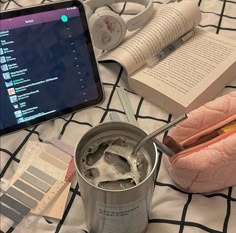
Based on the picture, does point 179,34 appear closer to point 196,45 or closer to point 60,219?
point 196,45

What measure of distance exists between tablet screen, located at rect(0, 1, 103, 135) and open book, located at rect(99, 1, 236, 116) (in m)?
0.07

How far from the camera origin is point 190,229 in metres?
0.43

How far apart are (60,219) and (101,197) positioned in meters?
0.12

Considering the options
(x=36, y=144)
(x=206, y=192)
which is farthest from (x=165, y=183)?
(x=36, y=144)

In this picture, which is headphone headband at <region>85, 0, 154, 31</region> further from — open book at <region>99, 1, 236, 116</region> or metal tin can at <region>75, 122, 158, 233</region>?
metal tin can at <region>75, 122, 158, 233</region>

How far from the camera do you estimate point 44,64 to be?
51 centimetres

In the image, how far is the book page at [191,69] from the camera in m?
0.54

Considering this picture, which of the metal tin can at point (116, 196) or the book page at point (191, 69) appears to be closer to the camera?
the metal tin can at point (116, 196)

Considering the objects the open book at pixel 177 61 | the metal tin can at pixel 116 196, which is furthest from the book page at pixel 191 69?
the metal tin can at pixel 116 196

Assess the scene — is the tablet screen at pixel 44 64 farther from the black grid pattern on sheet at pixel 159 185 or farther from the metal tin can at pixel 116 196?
the metal tin can at pixel 116 196

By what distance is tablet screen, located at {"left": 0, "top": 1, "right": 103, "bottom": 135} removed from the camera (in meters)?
0.49

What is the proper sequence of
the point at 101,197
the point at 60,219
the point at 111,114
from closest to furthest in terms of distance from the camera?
the point at 101,197 → the point at 60,219 → the point at 111,114

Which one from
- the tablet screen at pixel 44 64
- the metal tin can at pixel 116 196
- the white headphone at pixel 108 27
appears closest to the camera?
the metal tin can at pixel 116 196

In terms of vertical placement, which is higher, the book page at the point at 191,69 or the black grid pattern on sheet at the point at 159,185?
the book page at the point at 191,69
